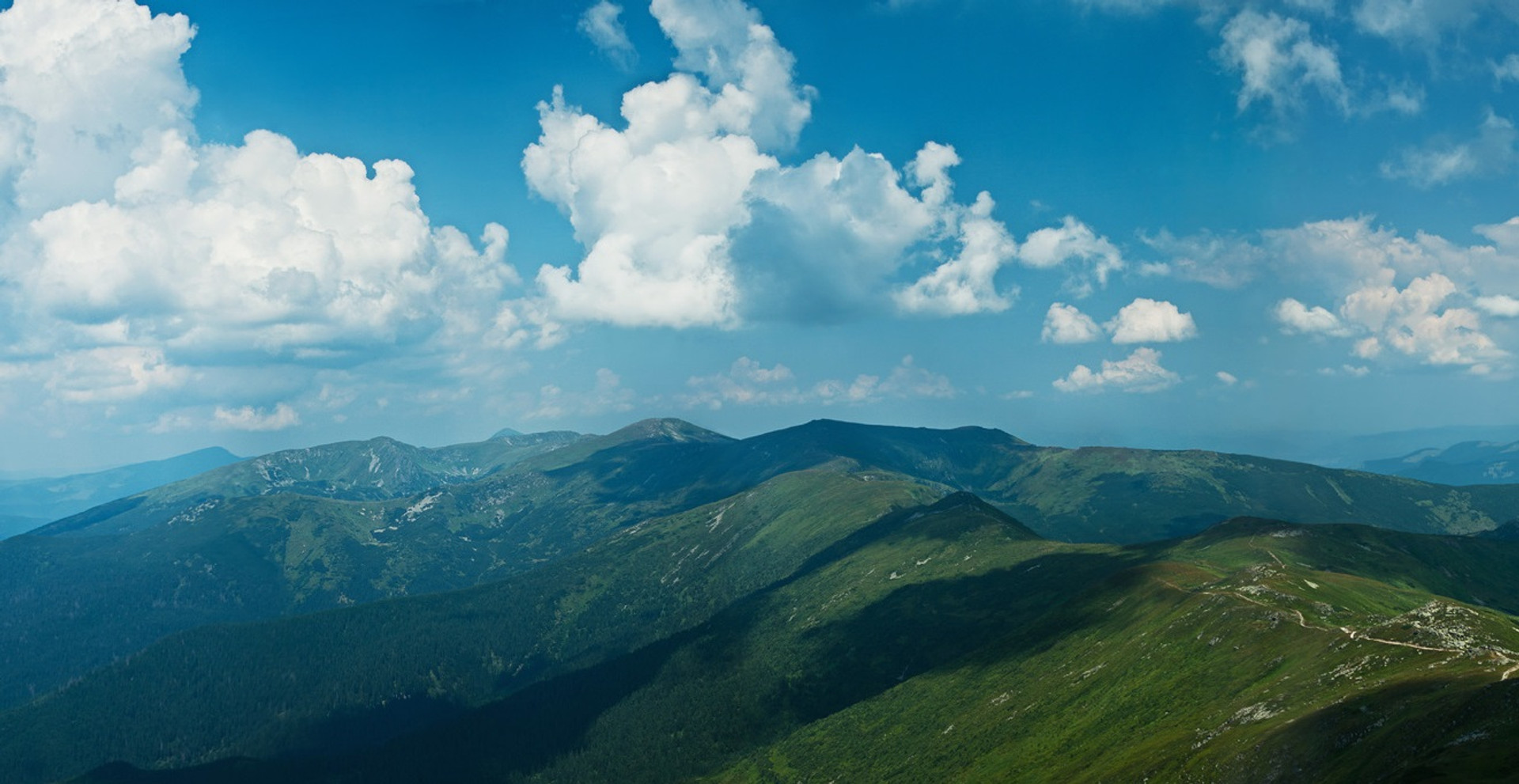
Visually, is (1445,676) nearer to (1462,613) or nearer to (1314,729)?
(1314,729)

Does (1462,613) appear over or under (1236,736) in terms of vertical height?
over

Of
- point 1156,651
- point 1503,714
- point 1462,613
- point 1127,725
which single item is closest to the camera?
point 1503,714

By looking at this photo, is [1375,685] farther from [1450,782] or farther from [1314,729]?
[1450,782]

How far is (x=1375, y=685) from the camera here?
124500 mm

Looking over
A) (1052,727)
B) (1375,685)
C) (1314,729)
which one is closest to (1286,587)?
(1052,727)

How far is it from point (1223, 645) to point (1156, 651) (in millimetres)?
20244

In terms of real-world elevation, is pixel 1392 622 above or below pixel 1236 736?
above

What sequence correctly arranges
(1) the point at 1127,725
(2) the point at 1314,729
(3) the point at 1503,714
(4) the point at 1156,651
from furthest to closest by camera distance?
(4) the point at 1156,651 → (1) the point at 1127,725 → (2) the point at 1314,729 → (3) the point at 1503,714

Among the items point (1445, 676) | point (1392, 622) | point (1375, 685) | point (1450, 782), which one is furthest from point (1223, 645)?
point (1450, 782)

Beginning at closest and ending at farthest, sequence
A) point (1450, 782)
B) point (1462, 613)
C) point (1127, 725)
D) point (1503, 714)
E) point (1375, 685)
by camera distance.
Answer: point (1450, 782) → point (1503, 714) → point (1375, 685) → point (1462, 613) → point (1127, 725)

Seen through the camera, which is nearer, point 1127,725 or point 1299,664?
point 1299,664

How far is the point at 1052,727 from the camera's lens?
7756 inches

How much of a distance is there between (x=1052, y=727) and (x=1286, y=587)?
225 ft

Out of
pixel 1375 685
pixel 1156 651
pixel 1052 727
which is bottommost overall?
pixel 1052 727
